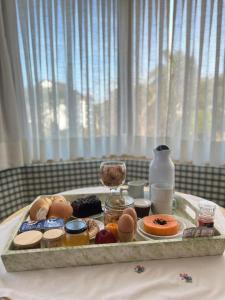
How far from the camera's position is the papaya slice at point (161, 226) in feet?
2.55

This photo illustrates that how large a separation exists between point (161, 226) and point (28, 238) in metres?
0.45

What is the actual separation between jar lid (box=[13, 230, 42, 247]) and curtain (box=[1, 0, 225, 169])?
1.24m

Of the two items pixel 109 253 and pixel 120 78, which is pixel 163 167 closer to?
pixel 109 253

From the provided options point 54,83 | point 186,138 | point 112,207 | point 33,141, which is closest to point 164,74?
point 186,138

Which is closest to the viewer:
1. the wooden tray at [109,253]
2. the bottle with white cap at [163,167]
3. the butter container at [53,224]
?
the wooden tray at [109,253]

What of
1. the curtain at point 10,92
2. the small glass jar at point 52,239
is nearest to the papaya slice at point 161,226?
the small glass jar at point 52,239

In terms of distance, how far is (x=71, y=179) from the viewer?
1929 mm

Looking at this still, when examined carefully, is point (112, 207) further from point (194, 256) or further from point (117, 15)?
point (117, 15)

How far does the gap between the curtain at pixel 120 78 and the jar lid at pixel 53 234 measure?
1.28 m

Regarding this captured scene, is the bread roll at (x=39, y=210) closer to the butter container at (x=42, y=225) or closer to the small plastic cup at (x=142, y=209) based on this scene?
the butter container at (x=42, y=225)

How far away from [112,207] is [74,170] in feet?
3.70

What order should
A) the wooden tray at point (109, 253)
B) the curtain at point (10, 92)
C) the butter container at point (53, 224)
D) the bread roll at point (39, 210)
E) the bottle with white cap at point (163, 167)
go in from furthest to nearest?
the curtain at point (10, 92) → the bottle with white cap at point (163, 167) → the bread roll at point (39, 210) → the butter container at point (53, 224) → the wooden tray at point (109, 253)

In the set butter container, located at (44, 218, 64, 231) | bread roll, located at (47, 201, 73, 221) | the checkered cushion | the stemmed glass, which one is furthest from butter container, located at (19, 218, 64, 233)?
the checkered cushion

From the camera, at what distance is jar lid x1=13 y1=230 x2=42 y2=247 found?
69 centimetres
